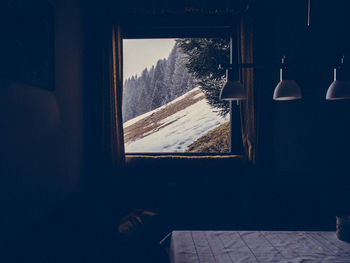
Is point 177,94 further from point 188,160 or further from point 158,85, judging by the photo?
point 188,160

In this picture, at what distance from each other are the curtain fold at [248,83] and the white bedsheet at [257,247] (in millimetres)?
1428

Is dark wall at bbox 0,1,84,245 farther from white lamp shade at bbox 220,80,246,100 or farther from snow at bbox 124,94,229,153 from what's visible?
white lamp shade at bbox 220,80,246,100

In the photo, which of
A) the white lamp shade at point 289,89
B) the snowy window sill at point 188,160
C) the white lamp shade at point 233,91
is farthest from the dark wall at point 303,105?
the white lamp shade at point 233,91

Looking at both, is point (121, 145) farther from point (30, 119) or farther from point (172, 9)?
point (172, 9)

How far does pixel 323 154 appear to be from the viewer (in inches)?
113

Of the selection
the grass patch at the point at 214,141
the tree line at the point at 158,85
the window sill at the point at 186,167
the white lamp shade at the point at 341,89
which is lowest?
the window sill at the point at 186,167

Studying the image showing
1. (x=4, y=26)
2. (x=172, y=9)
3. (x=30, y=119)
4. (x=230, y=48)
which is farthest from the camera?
(x=230, y=48)

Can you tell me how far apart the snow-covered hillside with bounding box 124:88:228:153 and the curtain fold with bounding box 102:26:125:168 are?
1.07 ft

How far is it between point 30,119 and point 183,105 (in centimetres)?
186

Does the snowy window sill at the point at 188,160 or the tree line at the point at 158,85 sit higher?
the tree line at the point at 158,85

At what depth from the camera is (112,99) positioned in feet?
9.30

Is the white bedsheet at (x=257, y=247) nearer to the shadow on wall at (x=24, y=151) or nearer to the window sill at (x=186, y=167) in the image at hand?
the shadow on wall at (x=24, y=151)

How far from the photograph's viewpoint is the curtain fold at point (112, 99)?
111 inches

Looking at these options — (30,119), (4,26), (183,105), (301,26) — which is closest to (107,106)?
(183,105)
